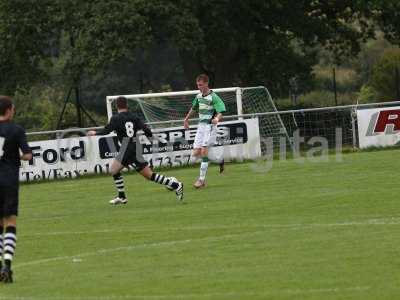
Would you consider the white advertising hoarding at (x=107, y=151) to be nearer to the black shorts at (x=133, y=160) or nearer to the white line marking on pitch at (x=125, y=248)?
the black shorts at (x=133, y=160)

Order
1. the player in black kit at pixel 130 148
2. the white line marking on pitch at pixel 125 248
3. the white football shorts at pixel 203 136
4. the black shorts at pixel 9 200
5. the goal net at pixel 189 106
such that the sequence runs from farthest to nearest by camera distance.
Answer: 1. the goal net at pixel 189 106
2. the white football shorts at pixel 203 136
3. the player in black kit at pixel 130 148
4. the white line marking on pitch at pixel 125 248
5. the black shorts at pixel 9 200

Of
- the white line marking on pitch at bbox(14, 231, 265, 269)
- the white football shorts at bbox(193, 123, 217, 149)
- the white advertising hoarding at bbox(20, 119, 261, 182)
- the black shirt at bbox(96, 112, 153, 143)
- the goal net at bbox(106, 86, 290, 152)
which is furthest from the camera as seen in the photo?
the goal net at bbox(106, 86, 290, 152)

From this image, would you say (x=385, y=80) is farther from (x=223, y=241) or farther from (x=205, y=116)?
(x=223, y=241)

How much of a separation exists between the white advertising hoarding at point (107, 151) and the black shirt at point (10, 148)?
17265 millimetres

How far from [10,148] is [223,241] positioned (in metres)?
3.46

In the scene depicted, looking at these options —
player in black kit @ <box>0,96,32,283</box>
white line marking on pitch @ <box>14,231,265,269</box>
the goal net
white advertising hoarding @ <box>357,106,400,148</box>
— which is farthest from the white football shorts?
player in black kit @ <box>0,96,32,283</box>

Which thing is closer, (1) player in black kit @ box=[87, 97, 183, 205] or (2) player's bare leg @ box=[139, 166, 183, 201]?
(2) player's bare leg @ box=[139, 166, 183, 201]

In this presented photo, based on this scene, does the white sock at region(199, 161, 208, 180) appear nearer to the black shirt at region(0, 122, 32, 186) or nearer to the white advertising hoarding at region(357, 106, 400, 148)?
the white advertising hoarding at region(357, 106, 400, 148)

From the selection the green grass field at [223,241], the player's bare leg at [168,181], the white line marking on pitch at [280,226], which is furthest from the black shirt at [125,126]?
the white line marking on pitch at [280,226]

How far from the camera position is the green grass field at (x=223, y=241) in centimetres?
1156

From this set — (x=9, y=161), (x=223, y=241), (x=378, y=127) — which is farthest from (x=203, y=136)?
(x=9, y=161)

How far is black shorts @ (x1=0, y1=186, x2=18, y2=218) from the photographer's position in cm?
1289

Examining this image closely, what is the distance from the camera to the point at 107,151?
31.3m

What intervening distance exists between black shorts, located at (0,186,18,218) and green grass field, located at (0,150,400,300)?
2.39ft
